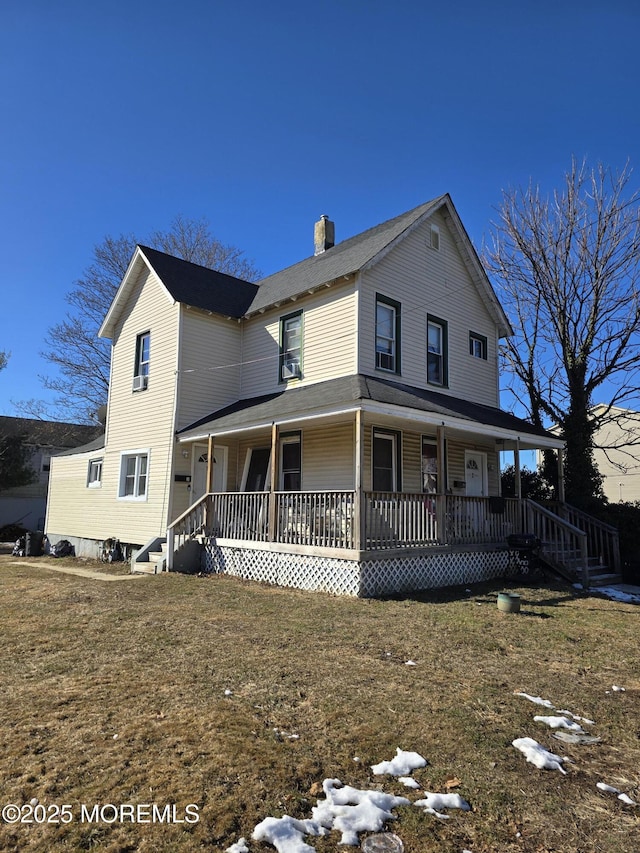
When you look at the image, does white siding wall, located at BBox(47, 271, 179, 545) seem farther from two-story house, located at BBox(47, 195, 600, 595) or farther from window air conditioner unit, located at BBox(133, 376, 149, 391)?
window air conditioner unit, located at BBox(133, 376, 149, 391)

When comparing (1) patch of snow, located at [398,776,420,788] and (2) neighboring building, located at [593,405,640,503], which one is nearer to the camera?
(1) patch of snow, located at [398,776,420,788]

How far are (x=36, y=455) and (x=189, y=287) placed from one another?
25127 mm

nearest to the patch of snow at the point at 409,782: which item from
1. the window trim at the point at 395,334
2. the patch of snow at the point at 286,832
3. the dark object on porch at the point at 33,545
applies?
the patch of snow at the point at 286,832

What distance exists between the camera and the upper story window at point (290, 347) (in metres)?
15.0

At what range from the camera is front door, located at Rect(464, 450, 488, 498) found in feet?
55.2

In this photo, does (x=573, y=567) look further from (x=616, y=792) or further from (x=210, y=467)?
(x=616, y=792)

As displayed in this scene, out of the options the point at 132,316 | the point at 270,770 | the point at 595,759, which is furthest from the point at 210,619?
the point at 132,316

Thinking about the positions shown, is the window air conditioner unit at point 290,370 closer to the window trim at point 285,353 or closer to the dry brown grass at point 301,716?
the window trim at point 285,353

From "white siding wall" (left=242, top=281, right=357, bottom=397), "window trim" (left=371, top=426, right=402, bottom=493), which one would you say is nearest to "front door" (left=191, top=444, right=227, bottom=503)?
"white siding wall" (left=242, top=281, right=357, bottom=397)

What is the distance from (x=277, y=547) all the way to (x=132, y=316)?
35.1 ft

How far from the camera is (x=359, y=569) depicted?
998 cm

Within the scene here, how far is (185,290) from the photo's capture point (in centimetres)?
1636

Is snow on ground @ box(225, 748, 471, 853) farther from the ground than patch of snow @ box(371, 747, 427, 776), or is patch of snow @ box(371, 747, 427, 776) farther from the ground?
patch of snow @ box(371, 747, 427, 776)

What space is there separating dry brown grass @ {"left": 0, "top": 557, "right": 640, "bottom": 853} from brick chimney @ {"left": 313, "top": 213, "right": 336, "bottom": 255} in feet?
45.9
